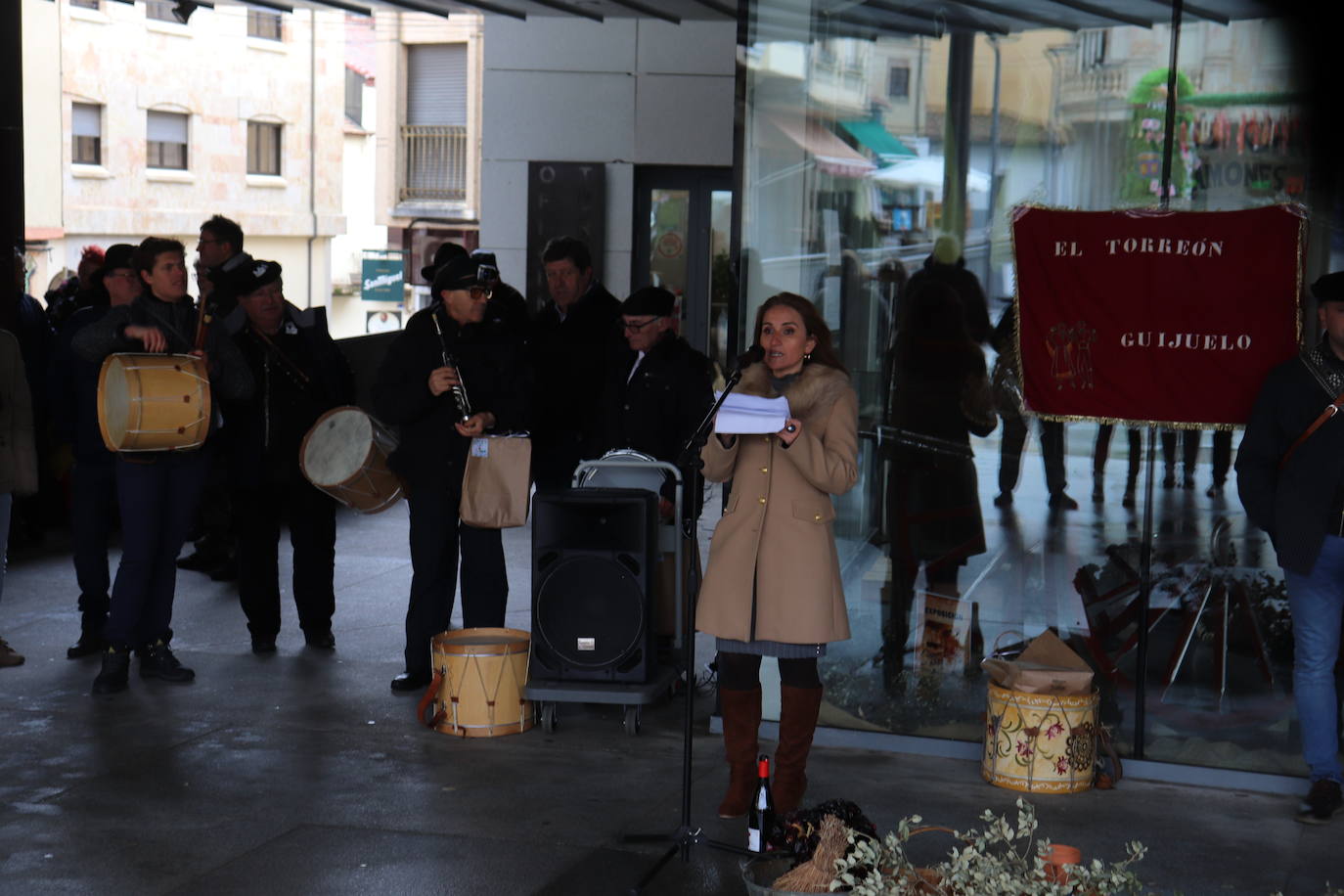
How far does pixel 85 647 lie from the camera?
7332 mm

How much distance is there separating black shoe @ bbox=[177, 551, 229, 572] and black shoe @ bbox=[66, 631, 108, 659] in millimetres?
2033

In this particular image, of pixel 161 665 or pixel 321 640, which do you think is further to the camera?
pixel 321 640

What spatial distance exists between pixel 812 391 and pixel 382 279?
3576cm

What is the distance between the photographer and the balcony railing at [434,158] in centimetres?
4353

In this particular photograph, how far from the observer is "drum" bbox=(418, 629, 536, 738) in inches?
240

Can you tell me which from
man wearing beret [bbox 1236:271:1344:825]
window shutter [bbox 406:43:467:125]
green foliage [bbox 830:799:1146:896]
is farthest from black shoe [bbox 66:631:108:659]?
window shutter [bbox 406:43:467:125]

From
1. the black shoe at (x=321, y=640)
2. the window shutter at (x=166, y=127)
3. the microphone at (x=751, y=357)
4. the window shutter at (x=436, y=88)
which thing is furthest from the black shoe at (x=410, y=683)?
the window shutter at (x=436, y=88)

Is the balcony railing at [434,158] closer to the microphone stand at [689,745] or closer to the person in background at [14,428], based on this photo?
the person in background at [14,428]

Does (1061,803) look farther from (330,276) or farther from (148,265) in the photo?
(330,276)

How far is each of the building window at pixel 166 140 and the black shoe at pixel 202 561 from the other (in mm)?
31780

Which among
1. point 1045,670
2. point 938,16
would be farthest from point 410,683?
point 938,16

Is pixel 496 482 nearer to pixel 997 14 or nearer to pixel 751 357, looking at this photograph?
pixel 751 357

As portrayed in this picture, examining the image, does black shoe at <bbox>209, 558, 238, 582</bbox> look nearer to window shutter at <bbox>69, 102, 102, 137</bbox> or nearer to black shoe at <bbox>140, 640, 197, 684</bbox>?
black shoe at <bbox>140, 640, 197, 684</bbox>

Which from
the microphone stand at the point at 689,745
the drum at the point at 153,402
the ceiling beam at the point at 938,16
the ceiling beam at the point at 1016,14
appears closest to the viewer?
the microphone stand at the point at 689,745
